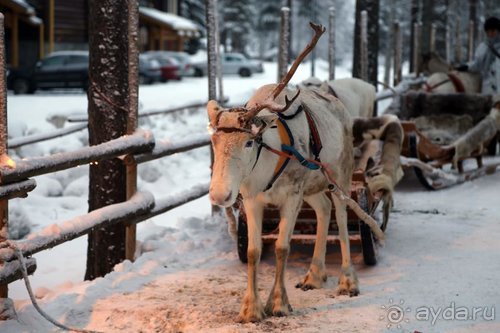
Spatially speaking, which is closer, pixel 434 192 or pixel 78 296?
pixel 78 296

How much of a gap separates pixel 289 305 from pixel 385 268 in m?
1.60

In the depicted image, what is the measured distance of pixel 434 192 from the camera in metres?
10.9

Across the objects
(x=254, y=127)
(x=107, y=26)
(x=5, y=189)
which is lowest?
(x=5, y=189)

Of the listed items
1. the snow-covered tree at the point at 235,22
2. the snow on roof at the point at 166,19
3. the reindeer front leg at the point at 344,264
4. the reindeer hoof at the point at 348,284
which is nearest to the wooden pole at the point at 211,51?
the reindeer front leg at the point at 344,264

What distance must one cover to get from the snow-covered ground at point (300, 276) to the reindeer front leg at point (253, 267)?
0.10 metres

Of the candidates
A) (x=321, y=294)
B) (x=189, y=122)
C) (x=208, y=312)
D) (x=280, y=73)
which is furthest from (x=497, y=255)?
(x=189, y=122)

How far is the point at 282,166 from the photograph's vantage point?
579cm

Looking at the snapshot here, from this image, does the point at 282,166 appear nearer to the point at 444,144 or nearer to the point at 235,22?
the point at 444,144

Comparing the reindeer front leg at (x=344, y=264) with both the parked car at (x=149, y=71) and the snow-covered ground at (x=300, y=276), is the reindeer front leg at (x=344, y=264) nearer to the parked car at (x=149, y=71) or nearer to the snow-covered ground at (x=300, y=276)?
the snow-covered ground at (x=300, y=276)

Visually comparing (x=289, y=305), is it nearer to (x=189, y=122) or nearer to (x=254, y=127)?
(x=254, y=127)

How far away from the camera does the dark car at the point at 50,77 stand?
30.0 metres

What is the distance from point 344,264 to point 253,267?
111cm

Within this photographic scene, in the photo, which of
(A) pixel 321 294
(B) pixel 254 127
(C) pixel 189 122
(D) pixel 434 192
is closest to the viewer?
(B) pixel 254 127

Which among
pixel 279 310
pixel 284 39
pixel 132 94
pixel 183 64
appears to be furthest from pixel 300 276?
pixel 183 64
